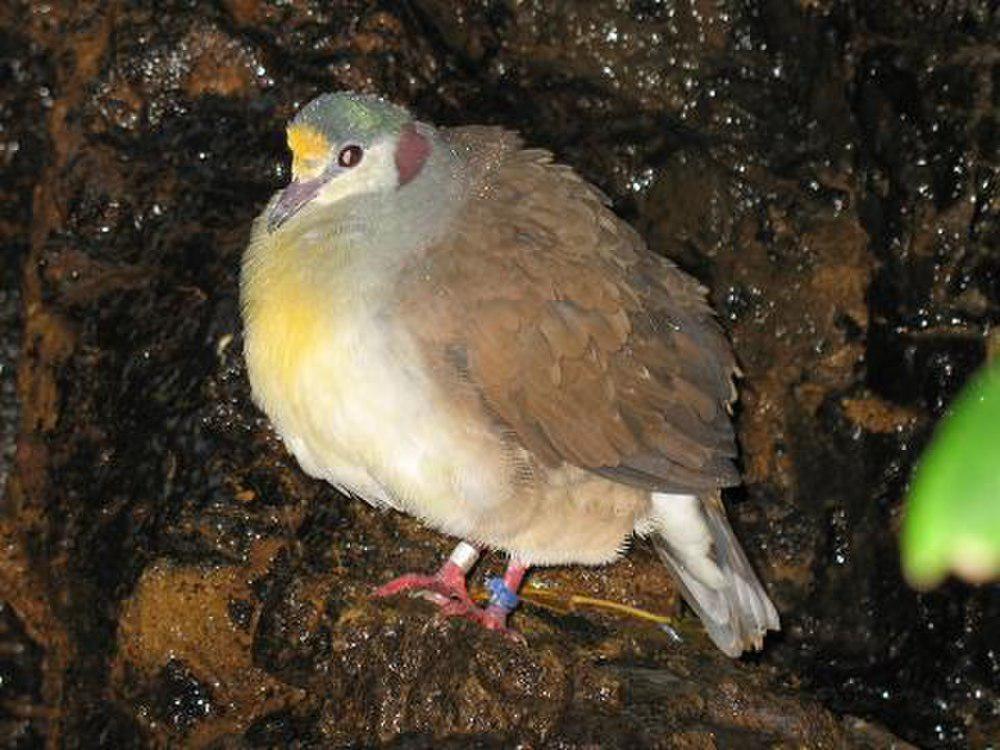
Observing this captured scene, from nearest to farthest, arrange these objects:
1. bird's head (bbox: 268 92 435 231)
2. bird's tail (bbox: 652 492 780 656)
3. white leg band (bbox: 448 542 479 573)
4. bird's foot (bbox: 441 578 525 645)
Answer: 1. bird's head (bbox: 268 92 435 231)
2. bird's foot (bbox: 441 578 525 645)
3. bird's tail (bbox: 652 492 780 656)
4. white leg band (bbox: 448 542 479 573)

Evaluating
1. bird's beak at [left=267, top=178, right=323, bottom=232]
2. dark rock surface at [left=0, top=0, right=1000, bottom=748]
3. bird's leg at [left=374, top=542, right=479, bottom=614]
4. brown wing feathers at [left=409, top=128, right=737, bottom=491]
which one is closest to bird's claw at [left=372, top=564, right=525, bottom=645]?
bird's leg at [left=374, top=542, right=479, bottom=614]

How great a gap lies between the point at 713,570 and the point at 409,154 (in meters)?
1.74

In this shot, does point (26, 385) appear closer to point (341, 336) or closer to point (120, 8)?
point (120, 8)

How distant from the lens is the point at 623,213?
5.94 m

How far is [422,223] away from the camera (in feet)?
13.4

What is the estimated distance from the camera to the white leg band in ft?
15.3

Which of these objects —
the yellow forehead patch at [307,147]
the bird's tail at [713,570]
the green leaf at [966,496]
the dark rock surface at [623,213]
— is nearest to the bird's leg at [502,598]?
the dark rock surface at [623,213]

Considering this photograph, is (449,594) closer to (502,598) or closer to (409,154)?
(502,598)

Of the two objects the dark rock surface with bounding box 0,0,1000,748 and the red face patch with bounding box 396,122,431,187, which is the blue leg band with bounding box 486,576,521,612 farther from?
the red face patch with bounding box 396,122,431,187

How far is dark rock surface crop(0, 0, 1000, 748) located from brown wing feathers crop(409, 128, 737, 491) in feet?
2.83

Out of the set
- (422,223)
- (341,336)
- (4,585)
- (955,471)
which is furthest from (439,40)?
(955,471)

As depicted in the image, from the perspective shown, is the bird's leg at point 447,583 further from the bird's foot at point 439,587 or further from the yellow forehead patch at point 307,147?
the yellow forehead patch at point 307,147

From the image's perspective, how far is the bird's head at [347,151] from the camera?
406 cm

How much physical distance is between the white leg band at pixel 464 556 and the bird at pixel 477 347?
175 mm
